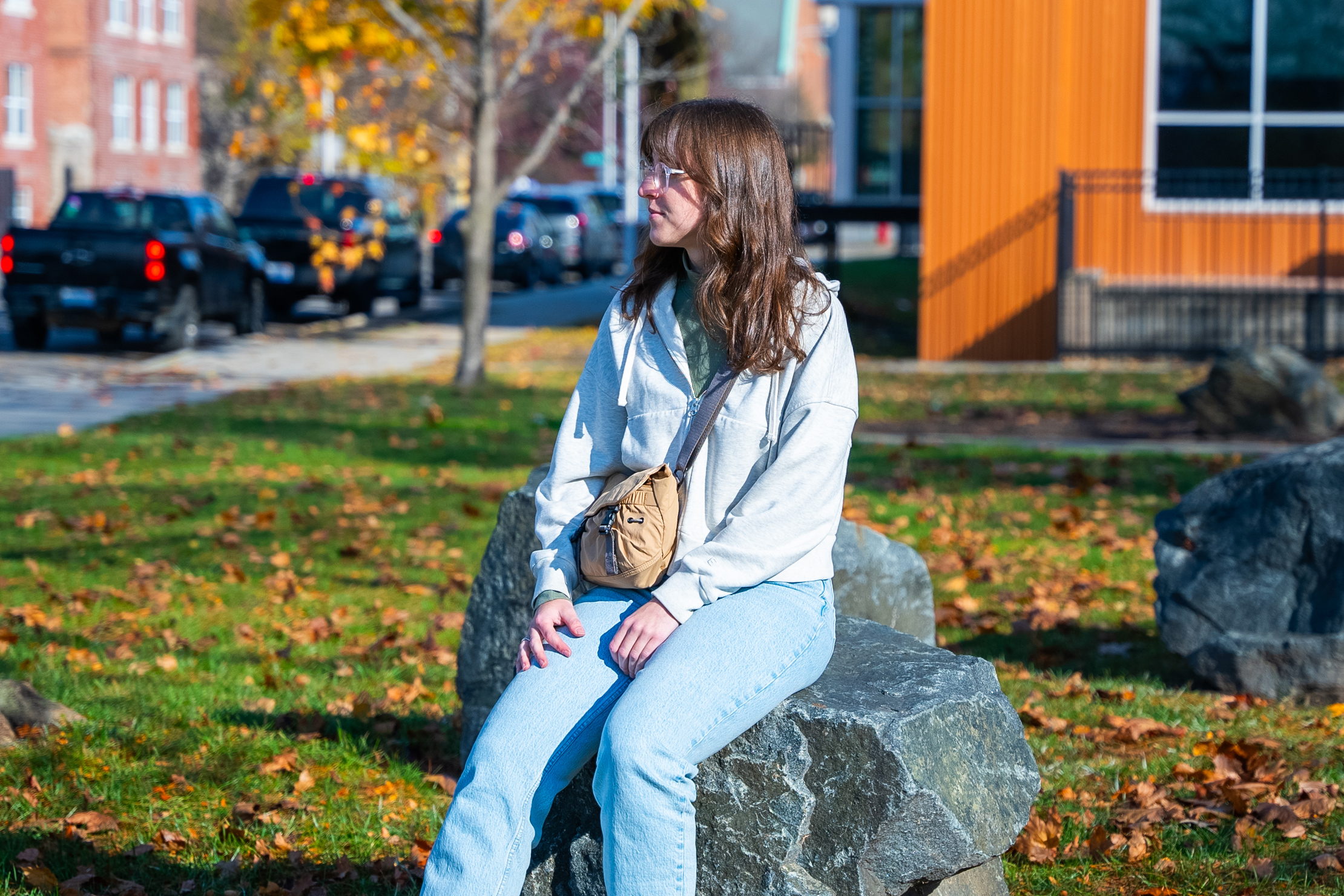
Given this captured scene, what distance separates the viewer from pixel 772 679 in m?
2.88

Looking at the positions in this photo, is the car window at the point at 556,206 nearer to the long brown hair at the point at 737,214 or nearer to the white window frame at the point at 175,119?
the white window frame at the point at 175,119

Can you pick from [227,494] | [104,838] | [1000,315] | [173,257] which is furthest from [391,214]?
[104,838]

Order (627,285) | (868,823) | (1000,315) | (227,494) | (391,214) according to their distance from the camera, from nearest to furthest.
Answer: (868,823), (627,285), (227,494), (1000,315), (391,214)

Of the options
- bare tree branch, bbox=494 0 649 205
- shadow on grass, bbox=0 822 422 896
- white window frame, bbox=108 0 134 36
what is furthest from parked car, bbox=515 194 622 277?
shadow on grass, bbox=0 822 422 896

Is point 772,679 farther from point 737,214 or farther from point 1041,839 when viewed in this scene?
point 1041,839

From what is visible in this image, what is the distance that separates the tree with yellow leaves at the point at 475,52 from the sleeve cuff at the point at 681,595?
1041 centimetres

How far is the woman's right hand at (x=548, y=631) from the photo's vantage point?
2.97 meters

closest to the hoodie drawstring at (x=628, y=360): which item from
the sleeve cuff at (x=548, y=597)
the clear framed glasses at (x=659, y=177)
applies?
the clear framed glasses at (x=659, y=177)

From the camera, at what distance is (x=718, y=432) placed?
10.1ft

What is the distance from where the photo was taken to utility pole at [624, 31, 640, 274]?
20547 mm

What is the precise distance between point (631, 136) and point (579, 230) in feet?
13.3

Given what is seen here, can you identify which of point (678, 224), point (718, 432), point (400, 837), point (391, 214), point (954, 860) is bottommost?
point (400, 837)

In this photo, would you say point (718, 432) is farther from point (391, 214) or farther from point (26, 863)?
point (391, 214)

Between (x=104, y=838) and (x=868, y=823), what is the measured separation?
2167 mm
